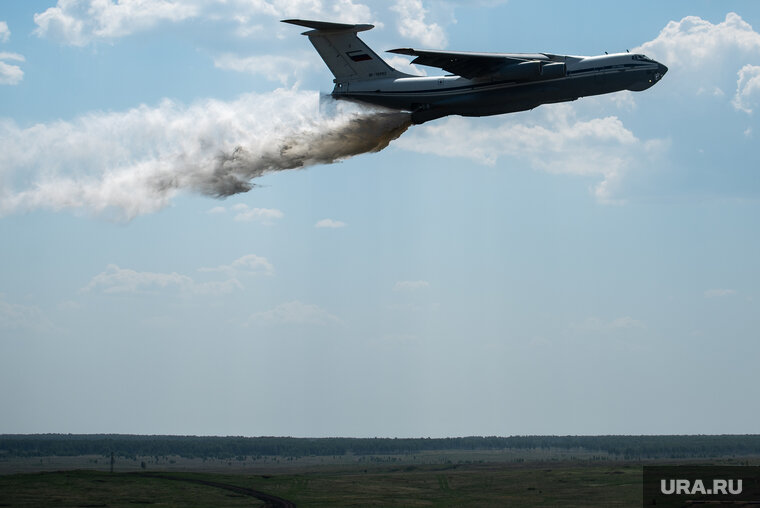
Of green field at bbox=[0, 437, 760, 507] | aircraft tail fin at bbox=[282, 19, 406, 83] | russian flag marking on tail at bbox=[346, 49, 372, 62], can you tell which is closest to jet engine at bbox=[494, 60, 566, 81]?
aircraft tail fin at bbox=[282, 19, 406, 83]

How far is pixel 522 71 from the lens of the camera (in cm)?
3759

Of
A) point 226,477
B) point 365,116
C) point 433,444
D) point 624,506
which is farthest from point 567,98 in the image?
point 433,444

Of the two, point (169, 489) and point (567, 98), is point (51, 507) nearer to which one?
point (169, 489)

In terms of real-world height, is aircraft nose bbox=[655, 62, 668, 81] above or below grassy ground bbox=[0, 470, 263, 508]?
above

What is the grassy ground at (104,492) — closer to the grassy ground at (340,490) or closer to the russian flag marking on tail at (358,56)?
the grassy ground at (340,490)

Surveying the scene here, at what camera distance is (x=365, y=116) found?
→ 41781 mm

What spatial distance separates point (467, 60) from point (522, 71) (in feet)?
7.32

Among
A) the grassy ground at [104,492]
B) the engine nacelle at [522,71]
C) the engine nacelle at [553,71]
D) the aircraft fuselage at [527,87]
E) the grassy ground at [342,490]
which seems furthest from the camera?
the grassy ground at [342,490]

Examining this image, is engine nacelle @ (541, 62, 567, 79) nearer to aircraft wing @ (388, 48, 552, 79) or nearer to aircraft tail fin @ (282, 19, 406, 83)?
aircraft wing @ (388, 48, 552, 79)

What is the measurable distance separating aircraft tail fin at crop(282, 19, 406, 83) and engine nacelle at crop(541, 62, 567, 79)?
261 inches

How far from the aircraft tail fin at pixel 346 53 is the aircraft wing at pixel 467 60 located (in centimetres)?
286

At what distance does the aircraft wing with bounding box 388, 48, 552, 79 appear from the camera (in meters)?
37.9

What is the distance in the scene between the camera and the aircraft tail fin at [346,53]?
→ 4153cm

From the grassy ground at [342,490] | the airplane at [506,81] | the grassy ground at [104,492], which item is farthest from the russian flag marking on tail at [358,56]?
the grassy ground at [104,492]
